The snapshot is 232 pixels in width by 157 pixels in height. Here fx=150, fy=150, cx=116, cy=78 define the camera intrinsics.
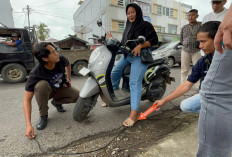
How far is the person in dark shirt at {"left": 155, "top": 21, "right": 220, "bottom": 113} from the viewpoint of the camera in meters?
1.25

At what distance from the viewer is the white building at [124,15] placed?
15266 mm

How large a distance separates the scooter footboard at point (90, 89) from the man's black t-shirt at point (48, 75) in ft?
1.71

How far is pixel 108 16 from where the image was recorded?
15.1m

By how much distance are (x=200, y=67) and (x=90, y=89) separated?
1.31 m

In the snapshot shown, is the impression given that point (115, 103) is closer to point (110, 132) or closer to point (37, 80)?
point (110, 132)

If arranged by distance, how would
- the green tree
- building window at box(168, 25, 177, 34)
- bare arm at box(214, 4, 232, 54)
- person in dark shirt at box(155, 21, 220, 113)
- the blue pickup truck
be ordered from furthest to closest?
the green tree
building window at box(168, 25, 177, 34)
the blue pickup truck
person in dark shirt at box(155, 21, 220, 113)
bare arm at box(214, 4, 232, 54)

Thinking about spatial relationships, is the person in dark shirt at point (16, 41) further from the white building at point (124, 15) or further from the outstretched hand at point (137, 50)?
the white building at point (124, 15)

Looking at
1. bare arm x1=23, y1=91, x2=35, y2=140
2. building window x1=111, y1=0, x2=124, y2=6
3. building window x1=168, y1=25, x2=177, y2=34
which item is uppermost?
building window x1=111, y1=0, x2=124, y2=6

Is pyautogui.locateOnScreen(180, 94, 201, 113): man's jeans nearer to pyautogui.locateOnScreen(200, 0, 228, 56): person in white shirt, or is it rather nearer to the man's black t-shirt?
pyautogui.locateOnScreen(200, 0, 228, 56): person in white shirt

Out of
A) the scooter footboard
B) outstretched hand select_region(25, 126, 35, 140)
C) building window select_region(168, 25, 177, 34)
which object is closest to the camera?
outstretched hand select_region(25, 126, 35, 140)

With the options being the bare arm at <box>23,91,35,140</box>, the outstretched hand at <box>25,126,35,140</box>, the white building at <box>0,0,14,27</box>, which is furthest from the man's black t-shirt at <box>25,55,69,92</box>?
the white building at <box>0,0,14,27</box>

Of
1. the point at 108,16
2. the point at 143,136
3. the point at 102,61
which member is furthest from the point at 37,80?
the point at 108,16

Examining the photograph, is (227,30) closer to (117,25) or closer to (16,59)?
(16,59)

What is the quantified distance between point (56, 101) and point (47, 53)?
2.96 ft
